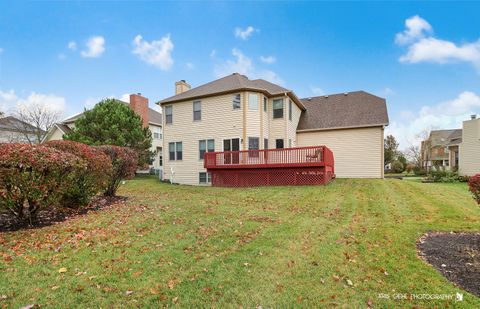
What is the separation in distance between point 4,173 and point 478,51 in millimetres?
21482

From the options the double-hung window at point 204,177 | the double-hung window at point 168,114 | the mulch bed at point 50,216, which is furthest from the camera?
the double-hung window at point 168,114

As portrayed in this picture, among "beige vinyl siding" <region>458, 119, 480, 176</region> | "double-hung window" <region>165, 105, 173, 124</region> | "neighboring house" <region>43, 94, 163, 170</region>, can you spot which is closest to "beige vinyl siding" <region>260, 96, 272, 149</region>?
"double-hung window" <region>165, 105, 173, 124</region>

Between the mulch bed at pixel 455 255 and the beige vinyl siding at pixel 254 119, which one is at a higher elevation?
the beige vinyl siding at pixel 254 119

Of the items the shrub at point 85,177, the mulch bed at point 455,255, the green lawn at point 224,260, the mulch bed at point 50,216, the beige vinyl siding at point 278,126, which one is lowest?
the mulch bed at point 455,255

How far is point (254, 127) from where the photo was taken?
16.0m

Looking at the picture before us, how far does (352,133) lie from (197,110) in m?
11.1

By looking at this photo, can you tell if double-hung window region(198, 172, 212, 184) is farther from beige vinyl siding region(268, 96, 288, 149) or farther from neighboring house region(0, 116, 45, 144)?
neighboring house region(0, 116, 45, 144)

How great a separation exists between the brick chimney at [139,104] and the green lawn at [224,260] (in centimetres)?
2113

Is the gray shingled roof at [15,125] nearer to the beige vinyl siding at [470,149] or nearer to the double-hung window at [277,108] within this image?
the double-hung window at [277,108]

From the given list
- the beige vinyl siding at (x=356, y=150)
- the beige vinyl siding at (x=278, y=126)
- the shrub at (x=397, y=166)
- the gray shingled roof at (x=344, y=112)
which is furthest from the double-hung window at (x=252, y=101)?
the shrub at (x=397, y=166)

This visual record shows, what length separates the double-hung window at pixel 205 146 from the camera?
1681cm

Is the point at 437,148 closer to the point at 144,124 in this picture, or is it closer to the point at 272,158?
the point at 272,158

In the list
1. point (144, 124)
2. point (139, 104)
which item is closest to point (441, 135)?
point (144, 124)

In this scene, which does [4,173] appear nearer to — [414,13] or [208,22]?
[208,22]
